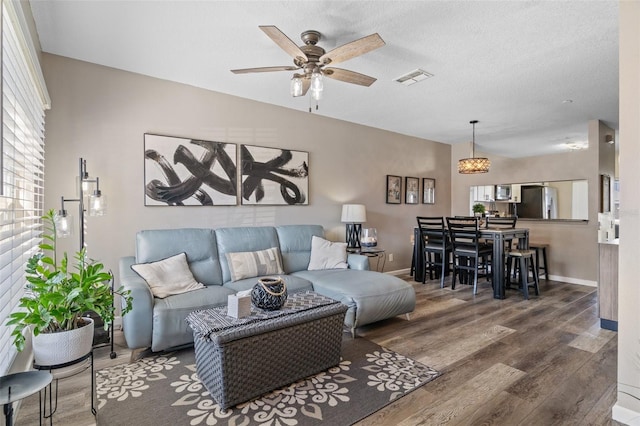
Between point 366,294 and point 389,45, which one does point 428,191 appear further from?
point 389,45

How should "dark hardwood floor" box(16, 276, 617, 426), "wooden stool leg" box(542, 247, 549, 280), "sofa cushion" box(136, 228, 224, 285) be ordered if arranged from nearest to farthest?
"dark hardwood floor" box(16, 276, 617, 426) → "sofa cushion" box(136, 228, 224, 285) → "wooden stool leg" box(542, 247, 549, 280)

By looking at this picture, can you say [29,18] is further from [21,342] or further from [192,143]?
[21,342]

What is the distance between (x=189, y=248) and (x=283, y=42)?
2110mm

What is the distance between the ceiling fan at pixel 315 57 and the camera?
81.5 inches

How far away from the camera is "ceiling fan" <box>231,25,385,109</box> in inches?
81.5

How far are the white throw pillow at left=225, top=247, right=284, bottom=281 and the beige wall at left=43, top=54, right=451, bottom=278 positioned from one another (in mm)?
617

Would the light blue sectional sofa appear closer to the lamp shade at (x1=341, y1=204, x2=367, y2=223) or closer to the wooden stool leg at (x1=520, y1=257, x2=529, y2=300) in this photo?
the lamp shade at (x1=341, y1=204, x2=367, y2=223)

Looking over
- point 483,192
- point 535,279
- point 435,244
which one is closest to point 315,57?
point 435,244

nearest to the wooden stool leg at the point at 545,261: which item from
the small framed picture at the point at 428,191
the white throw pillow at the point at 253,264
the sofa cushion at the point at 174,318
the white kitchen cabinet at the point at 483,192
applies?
the white kitchen cabinet at the point at 483,192

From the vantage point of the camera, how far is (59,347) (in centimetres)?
139

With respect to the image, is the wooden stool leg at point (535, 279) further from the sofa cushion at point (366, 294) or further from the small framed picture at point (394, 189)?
the sofa cushion at point (366, 294)

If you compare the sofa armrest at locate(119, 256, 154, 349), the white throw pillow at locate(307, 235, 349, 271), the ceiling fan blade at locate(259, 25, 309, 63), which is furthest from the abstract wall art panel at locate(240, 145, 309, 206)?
the ceiling fan blade at locate(259, 25, 309, 63)

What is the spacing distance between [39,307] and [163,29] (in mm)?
2072

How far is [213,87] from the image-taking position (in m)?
3.55
